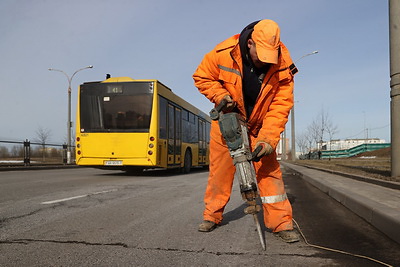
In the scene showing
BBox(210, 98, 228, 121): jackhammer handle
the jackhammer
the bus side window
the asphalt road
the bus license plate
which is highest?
the bus side window

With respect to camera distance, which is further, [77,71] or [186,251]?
[77,71]

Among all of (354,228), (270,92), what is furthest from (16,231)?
(354,228)

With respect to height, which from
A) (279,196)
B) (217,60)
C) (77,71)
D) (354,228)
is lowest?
(354,228)

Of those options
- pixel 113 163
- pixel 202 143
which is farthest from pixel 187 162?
pixel 113 163

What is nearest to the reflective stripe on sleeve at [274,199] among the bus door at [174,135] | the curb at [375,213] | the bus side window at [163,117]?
the curb at [375,213]

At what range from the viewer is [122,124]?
11.0 metres

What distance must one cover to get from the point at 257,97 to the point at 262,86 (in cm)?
12

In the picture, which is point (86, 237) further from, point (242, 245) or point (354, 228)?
point (354, 228)

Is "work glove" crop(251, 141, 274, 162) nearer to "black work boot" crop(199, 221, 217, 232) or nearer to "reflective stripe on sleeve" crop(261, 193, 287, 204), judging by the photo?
"reflective stripe on sleeve" crop(261, 193, 287, 204)

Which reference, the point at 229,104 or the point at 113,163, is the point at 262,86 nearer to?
the point at 229,104

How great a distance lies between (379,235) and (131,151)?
28.0 ft

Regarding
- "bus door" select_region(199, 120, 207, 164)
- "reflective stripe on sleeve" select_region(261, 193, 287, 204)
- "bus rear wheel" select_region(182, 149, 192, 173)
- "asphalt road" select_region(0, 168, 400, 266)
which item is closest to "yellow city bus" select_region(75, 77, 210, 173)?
"bus rear wheel" select_region(182, 149, 192, 173)

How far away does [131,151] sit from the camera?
1073 centimetres

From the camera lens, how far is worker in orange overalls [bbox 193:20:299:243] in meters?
2.92
